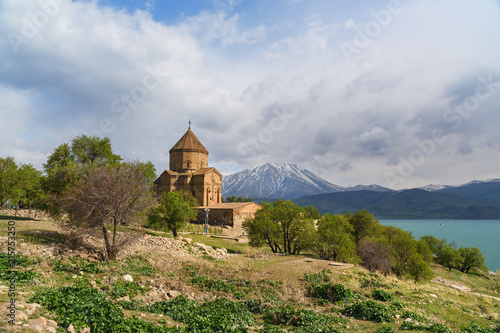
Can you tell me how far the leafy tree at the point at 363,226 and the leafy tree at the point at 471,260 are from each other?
3105 cm

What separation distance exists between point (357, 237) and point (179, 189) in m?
40.9

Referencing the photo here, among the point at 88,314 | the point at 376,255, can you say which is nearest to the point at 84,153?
the point at 88,314

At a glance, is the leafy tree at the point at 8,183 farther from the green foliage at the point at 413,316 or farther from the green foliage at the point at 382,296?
the green foliage at the point at 413,316

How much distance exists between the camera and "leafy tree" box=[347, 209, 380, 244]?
1751 inches

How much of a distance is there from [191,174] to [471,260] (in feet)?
217

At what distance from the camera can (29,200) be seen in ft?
123

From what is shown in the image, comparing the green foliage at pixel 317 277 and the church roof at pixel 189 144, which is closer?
the green foliage at pixel 317 277

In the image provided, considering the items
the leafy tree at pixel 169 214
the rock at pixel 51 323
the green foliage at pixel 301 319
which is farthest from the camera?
the leafy tree at pixel 169 214

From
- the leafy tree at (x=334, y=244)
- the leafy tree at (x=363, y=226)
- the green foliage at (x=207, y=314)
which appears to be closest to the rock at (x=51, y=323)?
the green foliage at (x=207, y=314)

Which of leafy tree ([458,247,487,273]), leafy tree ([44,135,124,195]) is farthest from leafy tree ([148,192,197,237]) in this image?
leafy tree ([458,247,487,273])

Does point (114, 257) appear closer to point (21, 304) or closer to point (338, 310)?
point (21, 304)

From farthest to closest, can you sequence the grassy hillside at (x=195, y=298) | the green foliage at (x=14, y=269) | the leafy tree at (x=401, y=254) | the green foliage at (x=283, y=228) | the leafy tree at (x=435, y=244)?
the leafy tree at (x=435, y=244)
the leafy tree at (x=401, y=254)
the green foliage at (x=283, y=228)
the green foliage at (x=14, y=269)
the grassy hillside at (x=195, y=298)

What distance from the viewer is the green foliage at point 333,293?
12766mm

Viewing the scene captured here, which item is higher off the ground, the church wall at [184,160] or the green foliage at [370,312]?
the church wall at [184,160]
